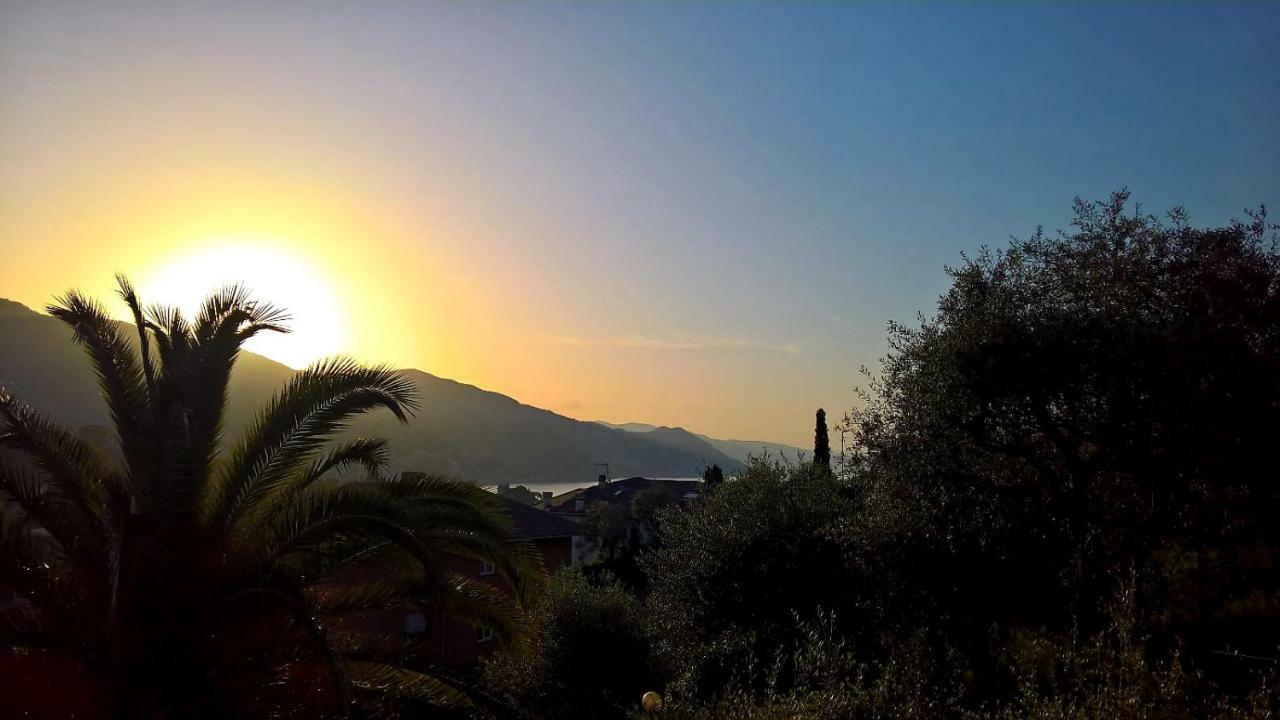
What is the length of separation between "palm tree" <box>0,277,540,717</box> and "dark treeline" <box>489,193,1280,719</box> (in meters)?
4.94

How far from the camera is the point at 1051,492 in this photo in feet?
44.7

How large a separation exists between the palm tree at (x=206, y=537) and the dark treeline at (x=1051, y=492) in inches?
195

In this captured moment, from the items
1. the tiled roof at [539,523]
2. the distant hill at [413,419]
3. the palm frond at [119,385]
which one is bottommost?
the tiled roof at [539,523]

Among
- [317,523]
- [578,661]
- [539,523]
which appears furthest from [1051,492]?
[539,523]

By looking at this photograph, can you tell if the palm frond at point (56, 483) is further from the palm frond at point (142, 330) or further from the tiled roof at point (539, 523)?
the tiled roof at point (539, 523)

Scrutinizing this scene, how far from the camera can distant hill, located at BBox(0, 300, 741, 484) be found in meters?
18.9

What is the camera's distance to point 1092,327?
514 inches

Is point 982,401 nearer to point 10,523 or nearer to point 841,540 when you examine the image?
point 841,540

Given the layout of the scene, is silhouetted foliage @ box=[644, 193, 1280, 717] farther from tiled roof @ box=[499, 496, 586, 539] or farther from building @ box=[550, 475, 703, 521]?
building @ box=[550, 475, 703, 521]

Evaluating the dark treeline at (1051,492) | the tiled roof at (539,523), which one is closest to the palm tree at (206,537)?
the dark treeline at (1051,492)

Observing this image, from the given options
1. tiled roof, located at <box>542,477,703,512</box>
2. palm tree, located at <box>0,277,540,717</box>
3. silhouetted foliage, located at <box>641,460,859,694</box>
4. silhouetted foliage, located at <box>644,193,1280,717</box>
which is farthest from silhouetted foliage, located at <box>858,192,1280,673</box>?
tiled roof, located at <box>542,477,703,512</box>

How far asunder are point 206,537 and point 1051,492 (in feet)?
40.3

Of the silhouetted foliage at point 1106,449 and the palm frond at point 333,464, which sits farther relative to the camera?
the silhouetted foliage at point 1106,449

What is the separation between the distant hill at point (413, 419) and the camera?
18.9 m
